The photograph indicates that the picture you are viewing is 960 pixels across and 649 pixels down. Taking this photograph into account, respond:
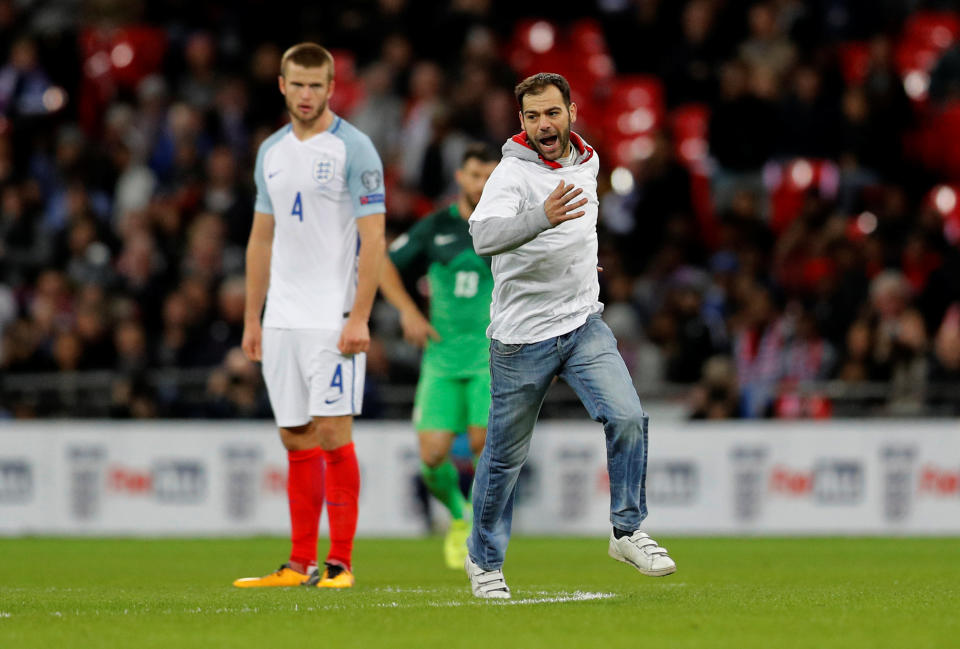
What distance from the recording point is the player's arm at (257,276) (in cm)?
913

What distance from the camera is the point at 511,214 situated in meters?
7.41

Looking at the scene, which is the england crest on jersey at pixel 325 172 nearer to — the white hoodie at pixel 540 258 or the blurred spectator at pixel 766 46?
the white hoodie at pixel 540 258

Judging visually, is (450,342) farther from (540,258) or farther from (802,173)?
(802,173)

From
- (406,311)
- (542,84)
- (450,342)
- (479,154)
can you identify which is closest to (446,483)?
(450,342)

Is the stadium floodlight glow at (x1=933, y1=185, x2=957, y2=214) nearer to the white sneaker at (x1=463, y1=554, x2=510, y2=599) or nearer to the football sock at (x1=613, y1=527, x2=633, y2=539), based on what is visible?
the football sock at (x1=613, y1=527, x2=633, y2=539)

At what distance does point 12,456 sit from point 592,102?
8698mm

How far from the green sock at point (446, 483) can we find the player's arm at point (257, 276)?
2.70 meters

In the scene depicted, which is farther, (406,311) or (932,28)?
(932,28)

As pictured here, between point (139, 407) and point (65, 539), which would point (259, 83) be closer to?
point (139, 407)

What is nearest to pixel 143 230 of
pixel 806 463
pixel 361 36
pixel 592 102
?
pixel 361 36

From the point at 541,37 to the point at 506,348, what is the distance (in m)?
14.8

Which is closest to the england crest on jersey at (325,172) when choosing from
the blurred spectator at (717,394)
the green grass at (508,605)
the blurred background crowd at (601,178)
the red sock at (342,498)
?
the red sock at (342,498)

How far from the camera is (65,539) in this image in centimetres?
1546

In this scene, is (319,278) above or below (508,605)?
above
